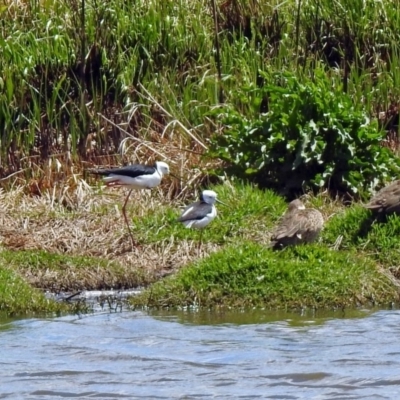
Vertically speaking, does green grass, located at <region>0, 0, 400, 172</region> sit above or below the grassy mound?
above

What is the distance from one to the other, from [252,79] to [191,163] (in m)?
1.58

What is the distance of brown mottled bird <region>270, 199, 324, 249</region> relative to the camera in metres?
10.0

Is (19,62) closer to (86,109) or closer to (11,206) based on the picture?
(86,109)

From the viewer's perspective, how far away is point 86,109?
1274cm

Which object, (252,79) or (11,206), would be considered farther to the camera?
(252,79)

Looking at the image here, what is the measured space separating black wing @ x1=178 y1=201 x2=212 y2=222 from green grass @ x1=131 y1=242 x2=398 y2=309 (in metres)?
0.71

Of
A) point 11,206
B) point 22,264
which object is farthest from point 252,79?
point 22,264

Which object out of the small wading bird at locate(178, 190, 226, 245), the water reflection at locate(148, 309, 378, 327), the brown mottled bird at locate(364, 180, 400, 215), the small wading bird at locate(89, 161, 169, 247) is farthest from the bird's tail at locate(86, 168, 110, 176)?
the brown mottled bird at locate(364, 180, 400, 215)

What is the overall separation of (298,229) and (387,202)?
1038mm

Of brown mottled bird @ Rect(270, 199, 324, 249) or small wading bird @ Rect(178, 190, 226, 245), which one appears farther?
small wading bird @ Rect(178, 190, 226, 245)

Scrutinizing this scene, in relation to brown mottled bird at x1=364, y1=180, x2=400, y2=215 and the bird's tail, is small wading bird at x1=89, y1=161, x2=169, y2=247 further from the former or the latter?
brown mottled bird at x1=364, y1=180, x2=400, y2=215

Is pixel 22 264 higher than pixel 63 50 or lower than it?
lower

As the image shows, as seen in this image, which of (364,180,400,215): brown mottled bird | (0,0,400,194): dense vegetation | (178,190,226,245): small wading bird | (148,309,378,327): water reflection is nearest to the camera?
(148,309,378,327): water reflection

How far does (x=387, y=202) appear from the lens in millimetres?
10578
